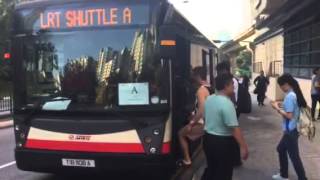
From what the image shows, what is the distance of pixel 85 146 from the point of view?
23.1 ft

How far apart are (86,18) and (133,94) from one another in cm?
126

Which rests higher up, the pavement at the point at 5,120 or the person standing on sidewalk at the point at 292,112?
the person standing on sidewalk at the point at 292,112

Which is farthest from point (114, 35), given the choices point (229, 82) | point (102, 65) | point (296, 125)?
point (296, 125)

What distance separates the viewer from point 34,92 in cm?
727

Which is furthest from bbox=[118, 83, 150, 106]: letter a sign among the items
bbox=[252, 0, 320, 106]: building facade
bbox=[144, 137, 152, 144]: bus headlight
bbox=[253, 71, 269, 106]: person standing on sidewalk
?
bbox=[253, 71, 269, 106]: person standing on sidewalk

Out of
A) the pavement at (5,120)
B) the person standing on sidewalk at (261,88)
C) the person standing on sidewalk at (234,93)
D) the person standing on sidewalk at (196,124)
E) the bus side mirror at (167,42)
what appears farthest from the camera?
the person standing on sidewalk at (261,88)

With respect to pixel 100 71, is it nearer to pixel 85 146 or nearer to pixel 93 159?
pixel 85 146

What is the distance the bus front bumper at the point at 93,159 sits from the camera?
6.92m

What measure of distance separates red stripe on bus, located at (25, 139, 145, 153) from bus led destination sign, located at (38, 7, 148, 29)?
161 cm

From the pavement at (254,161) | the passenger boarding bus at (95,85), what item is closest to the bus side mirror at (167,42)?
the passenger boarding bus at (95,85)

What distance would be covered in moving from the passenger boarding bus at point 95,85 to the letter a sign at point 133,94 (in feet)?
0.04

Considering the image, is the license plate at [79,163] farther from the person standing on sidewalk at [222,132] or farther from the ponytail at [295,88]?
the ponytail at [295,88]

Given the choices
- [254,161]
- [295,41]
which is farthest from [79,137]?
[295,41]

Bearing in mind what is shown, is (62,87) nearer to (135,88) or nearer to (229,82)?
(135,88)
